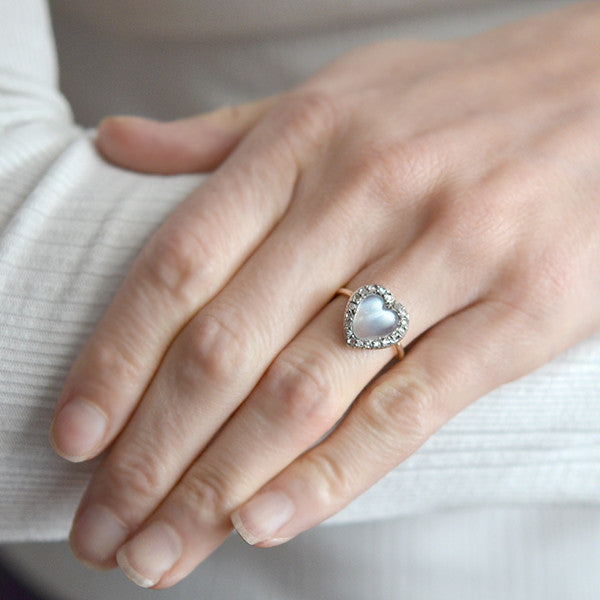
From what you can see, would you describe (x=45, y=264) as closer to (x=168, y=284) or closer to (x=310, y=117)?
(x=168, y=284)

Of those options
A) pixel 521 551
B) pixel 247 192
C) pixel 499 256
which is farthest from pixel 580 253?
pixel 521 551

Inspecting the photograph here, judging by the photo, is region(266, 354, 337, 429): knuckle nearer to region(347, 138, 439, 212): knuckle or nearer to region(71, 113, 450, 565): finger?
region(71, 113, 450, 565): finger

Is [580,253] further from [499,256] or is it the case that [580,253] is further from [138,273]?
[138,273]

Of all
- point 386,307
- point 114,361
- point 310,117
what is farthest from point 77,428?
point 310,117

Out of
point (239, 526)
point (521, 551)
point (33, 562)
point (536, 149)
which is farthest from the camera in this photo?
point (33, 562)

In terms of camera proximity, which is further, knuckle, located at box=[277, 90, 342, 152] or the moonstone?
knuckle, located at box=[277, 90, 342, 152]

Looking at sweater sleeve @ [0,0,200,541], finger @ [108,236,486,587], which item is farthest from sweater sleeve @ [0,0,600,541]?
finger @ [108,236,486,587]
